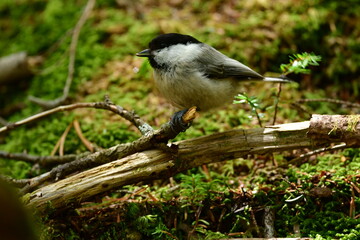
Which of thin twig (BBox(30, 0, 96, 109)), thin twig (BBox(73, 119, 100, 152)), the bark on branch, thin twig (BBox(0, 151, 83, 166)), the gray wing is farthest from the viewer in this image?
thin twig (BBox(30, 0, 96, 109))

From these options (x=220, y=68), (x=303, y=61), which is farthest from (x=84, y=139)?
(x=303, y=61)

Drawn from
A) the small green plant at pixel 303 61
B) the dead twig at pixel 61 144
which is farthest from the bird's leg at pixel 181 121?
the dead twig at pixel 61 144

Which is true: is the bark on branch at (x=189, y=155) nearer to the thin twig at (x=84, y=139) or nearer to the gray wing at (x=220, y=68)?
the gray wing at (x=220, y=68)

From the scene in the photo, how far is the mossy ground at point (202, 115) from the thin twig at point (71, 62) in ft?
0.27

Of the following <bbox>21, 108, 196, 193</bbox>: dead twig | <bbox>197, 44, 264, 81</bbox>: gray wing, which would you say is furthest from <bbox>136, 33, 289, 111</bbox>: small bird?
<bbox>21, 108, 196, 193</bbox>: dead twig

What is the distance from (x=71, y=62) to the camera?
3.67 metres

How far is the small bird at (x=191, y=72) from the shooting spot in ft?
7.93

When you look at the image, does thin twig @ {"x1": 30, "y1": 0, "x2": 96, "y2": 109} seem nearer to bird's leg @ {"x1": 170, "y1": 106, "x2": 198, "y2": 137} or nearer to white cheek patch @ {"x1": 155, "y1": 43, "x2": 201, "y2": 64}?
white cheek patch @ {"x1": 155, "y1": 43, "x2": 201, "y2": 64}

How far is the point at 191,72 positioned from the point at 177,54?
0.17m

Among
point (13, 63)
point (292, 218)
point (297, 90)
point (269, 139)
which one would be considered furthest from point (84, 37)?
point (292, 218)

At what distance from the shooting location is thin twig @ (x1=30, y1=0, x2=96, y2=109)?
332 cm

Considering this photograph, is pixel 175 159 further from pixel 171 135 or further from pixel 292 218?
pixel 292 218

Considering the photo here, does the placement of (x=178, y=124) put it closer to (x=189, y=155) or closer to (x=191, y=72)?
(x=189, y=155)

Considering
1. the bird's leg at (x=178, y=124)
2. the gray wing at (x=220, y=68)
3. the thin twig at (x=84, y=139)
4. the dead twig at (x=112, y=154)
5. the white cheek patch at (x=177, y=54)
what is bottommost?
the thin twig at (x=84, y=139)
